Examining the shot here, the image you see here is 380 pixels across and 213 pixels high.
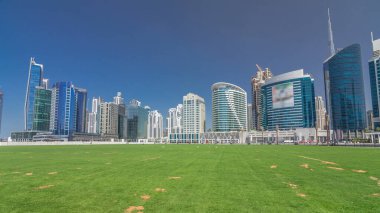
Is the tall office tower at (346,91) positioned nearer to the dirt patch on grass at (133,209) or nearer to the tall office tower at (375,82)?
the tall office tower at (375,82)

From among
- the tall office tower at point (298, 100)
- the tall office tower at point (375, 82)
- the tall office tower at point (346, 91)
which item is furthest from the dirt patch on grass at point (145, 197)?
the tall office tower at point (375, 82)

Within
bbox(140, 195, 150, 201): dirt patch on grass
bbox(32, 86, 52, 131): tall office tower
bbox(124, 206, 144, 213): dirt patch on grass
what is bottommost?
bbox(140, 195, 150, 201): dirt patch on grass

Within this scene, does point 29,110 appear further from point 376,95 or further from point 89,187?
point 376,95

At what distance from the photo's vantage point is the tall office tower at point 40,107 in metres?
192

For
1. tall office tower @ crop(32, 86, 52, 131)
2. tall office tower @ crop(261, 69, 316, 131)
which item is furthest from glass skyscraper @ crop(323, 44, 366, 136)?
tall office tower @ crop(32, 86, 52, 131)

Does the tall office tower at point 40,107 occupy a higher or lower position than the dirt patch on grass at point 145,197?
higher

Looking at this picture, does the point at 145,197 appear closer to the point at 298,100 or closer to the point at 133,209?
the point at 133,209

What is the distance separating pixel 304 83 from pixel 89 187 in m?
202

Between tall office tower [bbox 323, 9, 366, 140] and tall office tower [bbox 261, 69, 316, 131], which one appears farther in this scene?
tall office tower [bbox 261, 69, 316, 131]

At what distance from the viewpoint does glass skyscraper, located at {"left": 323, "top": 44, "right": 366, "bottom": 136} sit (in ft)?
568

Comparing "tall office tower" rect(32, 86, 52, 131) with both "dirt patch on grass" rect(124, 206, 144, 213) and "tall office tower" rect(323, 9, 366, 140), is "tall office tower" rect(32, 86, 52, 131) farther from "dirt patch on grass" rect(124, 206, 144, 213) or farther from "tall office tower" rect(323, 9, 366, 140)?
"dirt patch on grass" rect(124, 206, 144, 213)

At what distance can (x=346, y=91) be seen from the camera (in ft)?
575

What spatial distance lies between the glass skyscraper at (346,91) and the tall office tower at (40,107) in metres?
216

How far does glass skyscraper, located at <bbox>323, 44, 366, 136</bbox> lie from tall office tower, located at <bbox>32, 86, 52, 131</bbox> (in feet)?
708
